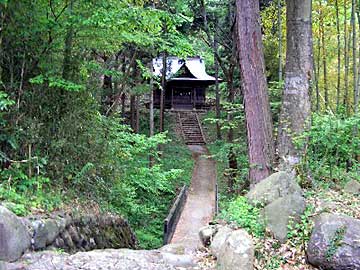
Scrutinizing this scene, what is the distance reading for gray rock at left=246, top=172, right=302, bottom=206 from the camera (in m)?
5.11

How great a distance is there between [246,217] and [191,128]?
23.6 metres

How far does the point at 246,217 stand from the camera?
195 inches

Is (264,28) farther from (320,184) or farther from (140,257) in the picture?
(140,257)

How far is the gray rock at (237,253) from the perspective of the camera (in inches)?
168

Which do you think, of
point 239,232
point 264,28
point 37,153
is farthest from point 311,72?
point 264,28

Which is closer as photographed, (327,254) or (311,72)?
(327,254)

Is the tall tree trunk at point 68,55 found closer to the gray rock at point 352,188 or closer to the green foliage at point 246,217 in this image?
the green foliage at point 246,217

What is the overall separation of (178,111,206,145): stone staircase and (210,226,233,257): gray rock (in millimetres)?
21093

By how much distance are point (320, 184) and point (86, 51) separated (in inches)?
189

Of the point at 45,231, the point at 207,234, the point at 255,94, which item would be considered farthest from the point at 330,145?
the point at 45,231

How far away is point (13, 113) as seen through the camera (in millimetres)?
6254

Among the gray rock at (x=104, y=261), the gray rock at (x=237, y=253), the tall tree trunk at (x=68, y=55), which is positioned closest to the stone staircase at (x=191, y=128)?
the tall tree trunk at (x=68, y=55)

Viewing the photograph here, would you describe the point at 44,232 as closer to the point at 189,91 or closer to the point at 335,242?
the point at 335,242

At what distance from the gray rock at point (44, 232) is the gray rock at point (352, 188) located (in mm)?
4041
